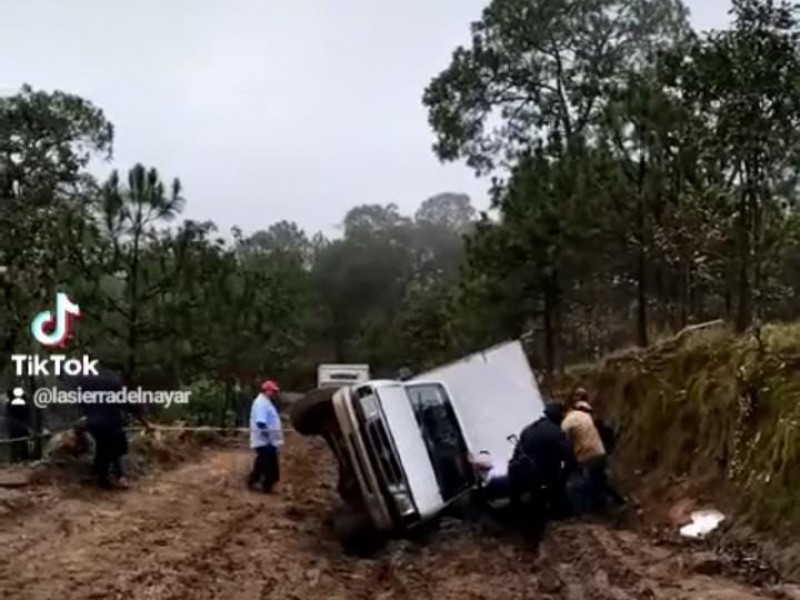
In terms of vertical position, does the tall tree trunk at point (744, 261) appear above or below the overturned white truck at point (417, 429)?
above

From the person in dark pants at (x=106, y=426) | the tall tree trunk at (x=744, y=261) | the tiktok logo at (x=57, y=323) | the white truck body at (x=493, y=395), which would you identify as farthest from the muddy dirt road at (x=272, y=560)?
the tiktok logo at (x=57, y=323)

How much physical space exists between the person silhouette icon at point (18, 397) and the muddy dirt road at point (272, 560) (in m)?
5.51

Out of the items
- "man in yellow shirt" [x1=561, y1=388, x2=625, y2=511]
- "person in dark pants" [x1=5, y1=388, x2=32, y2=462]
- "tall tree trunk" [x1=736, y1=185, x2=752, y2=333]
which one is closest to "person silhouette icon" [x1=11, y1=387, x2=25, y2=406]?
"person in dark pants" [x1=5, y1=388, x2=32, y2=462]

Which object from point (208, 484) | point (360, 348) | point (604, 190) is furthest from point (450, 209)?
point (208, 484)

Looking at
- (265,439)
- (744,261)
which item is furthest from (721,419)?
(265,439)

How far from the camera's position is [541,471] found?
14.1 metres

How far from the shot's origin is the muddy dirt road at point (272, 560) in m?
10.0

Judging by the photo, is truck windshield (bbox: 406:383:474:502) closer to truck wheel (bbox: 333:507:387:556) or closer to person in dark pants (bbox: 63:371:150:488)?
truck wheel (bbox: 333:507:387:556)

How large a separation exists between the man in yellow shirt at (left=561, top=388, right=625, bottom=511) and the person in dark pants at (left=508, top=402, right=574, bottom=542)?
0.27 meters

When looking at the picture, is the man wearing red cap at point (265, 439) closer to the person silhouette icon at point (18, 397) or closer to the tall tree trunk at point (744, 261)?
the person silhouette icon at point (18, 397)

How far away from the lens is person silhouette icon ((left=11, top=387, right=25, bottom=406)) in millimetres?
20344

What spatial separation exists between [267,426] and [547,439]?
4.06 meters

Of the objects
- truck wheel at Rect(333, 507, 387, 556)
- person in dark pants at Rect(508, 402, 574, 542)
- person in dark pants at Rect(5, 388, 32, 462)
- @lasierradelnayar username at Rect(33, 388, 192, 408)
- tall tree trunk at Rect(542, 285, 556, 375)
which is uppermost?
tall tree trunk at Rect(542, 285, 556, 375)

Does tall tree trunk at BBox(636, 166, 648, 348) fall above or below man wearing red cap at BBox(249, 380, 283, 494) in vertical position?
above
